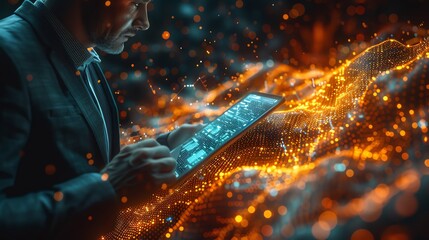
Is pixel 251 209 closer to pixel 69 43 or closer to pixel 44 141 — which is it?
pixel 44 141

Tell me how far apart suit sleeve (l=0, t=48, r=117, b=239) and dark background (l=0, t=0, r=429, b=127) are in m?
1.79

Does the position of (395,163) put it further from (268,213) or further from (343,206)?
(268,213)

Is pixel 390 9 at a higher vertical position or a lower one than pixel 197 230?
higher

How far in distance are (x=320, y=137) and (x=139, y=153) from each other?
546mm

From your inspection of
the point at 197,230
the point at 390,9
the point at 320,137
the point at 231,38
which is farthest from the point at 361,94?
the point at 231,38

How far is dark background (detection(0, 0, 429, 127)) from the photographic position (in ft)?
6.98

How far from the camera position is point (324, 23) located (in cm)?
229

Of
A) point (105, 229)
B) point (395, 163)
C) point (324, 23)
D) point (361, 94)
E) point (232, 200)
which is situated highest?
point (324, 23)

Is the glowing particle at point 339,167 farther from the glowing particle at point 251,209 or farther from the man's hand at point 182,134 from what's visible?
the man's hand at point 182,134

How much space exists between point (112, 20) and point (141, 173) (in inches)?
26.2

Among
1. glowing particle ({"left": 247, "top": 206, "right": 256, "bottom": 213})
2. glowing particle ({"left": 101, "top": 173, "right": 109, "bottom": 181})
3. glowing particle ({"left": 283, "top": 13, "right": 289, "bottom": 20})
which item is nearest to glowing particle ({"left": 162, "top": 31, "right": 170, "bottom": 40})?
glowing particle ({"left": 283, "top": 13, "right": 289, "bottom": 20})

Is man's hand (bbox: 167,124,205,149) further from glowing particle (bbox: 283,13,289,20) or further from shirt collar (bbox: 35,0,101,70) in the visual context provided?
glowing particle (bbox: 283,13,289,20)

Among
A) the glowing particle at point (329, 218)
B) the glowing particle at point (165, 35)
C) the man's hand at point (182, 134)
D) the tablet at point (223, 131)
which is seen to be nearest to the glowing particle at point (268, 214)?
the glowing particle at point (329, 218)

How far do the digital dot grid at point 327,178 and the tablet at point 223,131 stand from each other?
0.13ft
